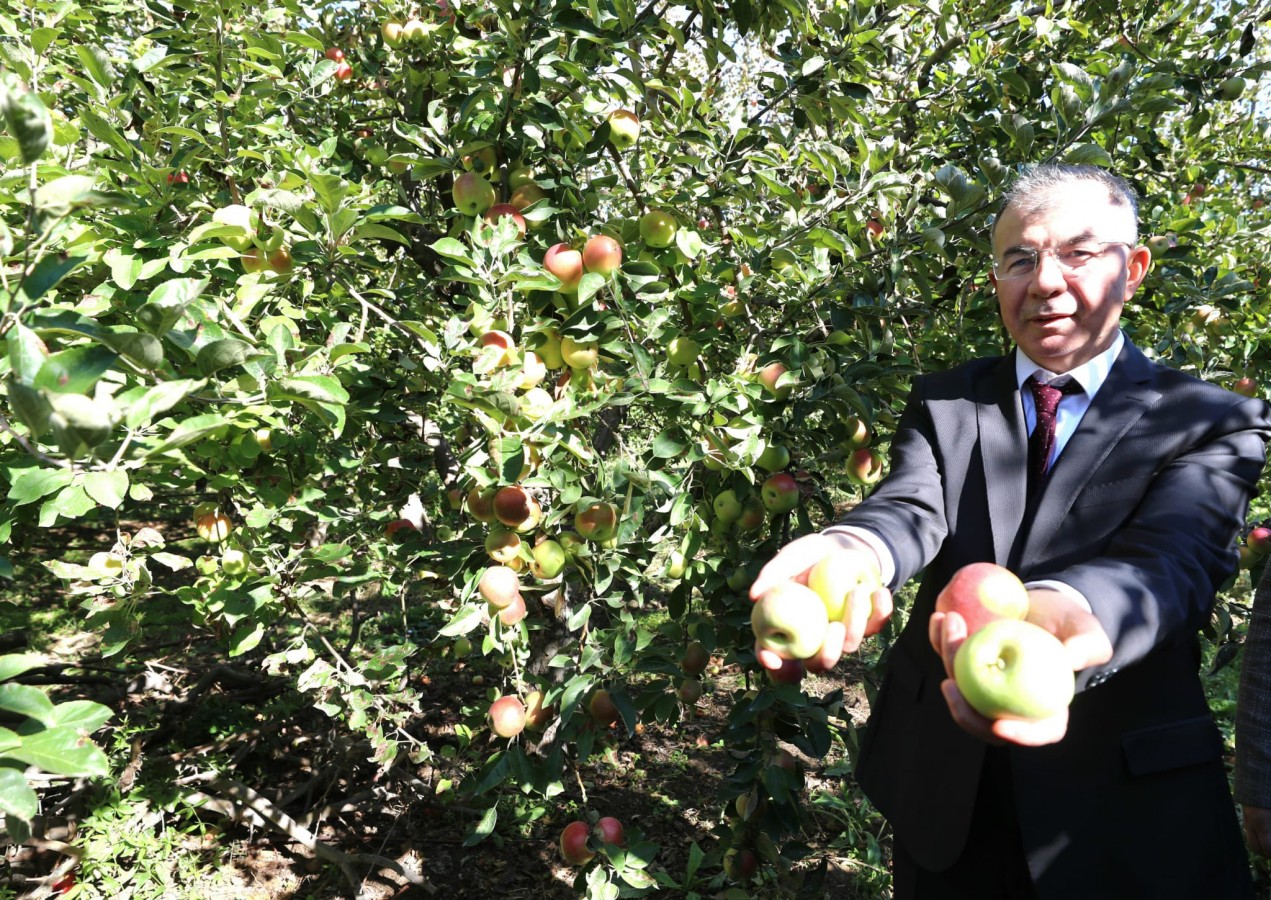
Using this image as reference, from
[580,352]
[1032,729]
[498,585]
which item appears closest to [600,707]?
[498,585]

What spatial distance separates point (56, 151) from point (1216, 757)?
7.41 feet

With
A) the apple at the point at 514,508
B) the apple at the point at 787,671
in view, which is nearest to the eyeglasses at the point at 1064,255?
the apple at the point at 787,671

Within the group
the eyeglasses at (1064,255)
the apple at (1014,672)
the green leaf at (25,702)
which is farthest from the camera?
the eyeglasses at (1064,255)

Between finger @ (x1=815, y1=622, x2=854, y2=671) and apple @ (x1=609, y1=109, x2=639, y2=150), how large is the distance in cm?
144

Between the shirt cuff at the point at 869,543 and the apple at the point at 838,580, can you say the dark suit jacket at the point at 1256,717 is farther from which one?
the apple at the point at 838,580

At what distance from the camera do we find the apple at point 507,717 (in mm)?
1900

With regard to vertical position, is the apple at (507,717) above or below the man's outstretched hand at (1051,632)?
below

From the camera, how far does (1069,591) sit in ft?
3.03

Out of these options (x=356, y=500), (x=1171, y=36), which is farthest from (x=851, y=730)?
(x=1171, y=36)

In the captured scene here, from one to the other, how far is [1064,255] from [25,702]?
1482 millimetres

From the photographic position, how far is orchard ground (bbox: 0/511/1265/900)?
2.55 meters

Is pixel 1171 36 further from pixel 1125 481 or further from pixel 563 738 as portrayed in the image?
pixel 563 738

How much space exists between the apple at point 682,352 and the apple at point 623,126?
0.53 meters

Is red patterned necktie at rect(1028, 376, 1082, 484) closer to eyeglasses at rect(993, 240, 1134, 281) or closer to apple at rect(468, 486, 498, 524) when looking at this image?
eyeglasses at rect(993, 240, 1134, 281)
